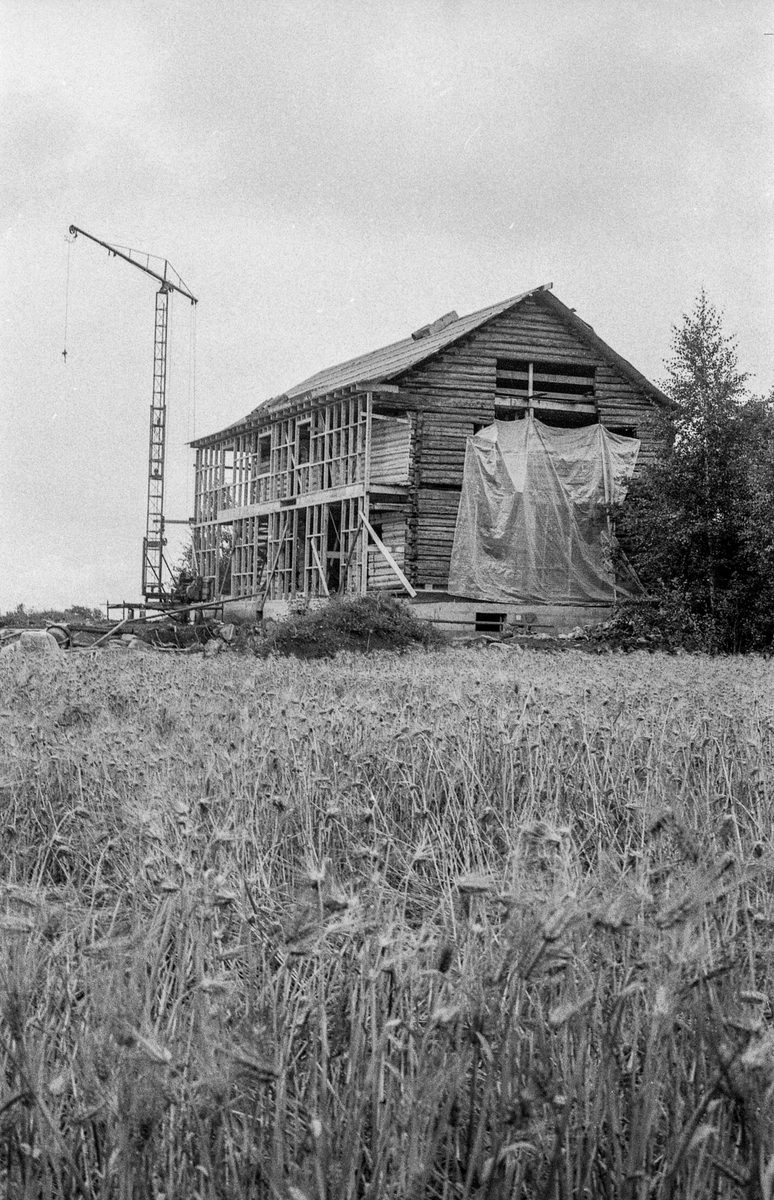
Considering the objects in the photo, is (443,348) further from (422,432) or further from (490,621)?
(490,621)

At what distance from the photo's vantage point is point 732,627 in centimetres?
2306

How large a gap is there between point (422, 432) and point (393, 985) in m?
23.6

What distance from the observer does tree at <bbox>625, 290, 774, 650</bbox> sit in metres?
22.8

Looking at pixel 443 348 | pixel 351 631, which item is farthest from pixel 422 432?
pixel 351 631

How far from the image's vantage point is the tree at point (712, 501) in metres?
22.8

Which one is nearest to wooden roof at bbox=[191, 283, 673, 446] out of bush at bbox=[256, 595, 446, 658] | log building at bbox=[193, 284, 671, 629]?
log building at bbox=[193, 284, 671, 629]

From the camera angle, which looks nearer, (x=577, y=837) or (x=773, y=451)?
(x=577, y=837)

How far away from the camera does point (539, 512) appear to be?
2578cm

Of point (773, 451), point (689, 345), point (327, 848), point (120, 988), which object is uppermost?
point (689, 345)

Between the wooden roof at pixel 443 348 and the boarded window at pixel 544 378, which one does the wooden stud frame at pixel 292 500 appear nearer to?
the wooden roof at pixel 443 348

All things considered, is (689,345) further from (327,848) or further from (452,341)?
(327,848)

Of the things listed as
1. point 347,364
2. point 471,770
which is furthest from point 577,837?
point 347,364

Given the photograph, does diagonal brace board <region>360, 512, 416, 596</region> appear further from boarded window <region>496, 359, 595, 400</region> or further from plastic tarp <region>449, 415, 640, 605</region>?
boarded window <region>496, 359, 595, 400</region>

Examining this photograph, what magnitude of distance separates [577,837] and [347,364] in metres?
31.5
